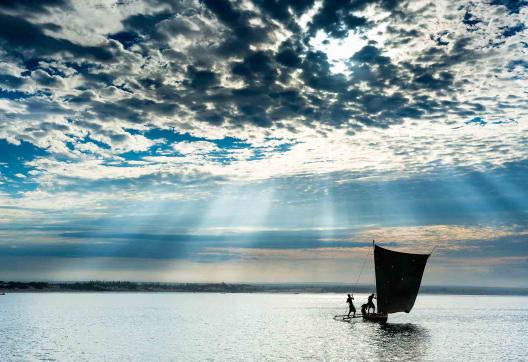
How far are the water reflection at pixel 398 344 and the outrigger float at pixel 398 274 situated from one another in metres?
4.21

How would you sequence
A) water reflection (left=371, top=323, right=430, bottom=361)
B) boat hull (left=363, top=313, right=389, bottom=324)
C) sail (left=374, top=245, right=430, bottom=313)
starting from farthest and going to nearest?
boat hull (left=363, top=313, right=389, bottom=324) < sail (left=374, top=245, right=430, bottom=313) < water reflection (left=371, top=323, right=430, bottom=361)

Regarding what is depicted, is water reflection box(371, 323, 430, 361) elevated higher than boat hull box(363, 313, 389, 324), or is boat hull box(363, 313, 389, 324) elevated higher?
boat hull box(363, 313, 389, 324)

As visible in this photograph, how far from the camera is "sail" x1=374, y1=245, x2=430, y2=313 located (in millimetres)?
63312

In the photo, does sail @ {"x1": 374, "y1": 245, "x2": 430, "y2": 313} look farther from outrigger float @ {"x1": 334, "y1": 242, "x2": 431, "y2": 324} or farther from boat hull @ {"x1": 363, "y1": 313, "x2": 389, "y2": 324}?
boat hull @ {"x1": 363, "y1": 313, "x2": 389, "y2": 324}

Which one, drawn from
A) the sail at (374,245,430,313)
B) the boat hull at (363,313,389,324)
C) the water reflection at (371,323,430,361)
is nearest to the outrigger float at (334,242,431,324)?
the sail at (374,245,430,313)

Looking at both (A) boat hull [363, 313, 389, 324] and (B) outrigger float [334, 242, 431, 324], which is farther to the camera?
(A) boat hull [363, 313, 389, 324]

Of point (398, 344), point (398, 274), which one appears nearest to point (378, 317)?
point (398, 274)

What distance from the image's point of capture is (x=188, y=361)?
42.5 metres

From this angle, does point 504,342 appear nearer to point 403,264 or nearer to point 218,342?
point 403,264

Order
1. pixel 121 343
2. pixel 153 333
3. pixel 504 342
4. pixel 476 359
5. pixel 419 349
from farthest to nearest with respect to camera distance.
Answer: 1. pixel 153 333
2. pixel 504 342
3. pixel 121 343
4. pixel 419 349
5. pixel 476 359

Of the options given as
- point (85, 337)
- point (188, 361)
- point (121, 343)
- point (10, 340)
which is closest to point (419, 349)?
point (188, 361)

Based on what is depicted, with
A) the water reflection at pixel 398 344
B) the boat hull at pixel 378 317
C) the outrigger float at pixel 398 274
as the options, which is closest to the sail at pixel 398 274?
the outrigger float at pixel 398 274

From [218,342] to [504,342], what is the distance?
35.2 metres

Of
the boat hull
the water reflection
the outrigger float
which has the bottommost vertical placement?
the water reflection
